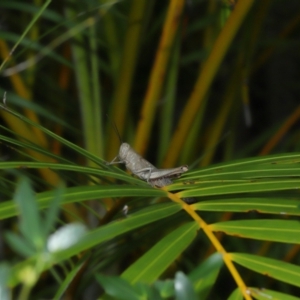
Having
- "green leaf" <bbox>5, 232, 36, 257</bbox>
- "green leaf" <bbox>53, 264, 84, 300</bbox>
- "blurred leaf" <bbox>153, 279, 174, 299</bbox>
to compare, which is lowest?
"blurred leaf" <bbox>153, 279, 174, 299</bbox>

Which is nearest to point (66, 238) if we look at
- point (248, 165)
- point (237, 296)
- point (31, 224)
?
point (31, 224)

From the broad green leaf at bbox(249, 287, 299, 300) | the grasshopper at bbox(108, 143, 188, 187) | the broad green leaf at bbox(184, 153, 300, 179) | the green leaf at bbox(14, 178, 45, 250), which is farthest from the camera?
the grasshopper at bbox(108, 143, 188, 187)

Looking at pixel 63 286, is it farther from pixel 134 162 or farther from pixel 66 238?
pixel 134 162

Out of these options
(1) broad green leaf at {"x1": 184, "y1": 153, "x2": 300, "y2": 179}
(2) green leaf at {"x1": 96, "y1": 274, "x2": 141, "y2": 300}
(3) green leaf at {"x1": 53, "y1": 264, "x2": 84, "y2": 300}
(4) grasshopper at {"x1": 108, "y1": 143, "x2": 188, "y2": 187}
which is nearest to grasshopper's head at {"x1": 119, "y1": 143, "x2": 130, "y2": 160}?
(4) grasshopper at {"x1": 108, "y1": 143, "x2": 188, "y2": 187}

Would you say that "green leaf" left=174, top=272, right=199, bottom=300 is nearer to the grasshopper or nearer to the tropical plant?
the tropical plant

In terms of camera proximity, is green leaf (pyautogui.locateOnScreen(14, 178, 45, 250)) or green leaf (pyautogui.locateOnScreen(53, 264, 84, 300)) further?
green leaf (pyautogui.locateOnScreen(53, 264, 84, 300))

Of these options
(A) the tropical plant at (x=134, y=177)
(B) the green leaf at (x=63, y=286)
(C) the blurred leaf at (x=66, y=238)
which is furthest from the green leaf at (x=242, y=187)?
(C) the blurred leaf at (x=66, y=238)

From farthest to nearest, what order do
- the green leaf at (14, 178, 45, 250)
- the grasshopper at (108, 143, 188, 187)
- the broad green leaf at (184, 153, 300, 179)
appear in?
1. the grasshopper at (108, 143, 188, 187)
2. the broad green leaf at (184, 153, 300, 179)
3. the green leaf at (14, 178, 45, 250)
